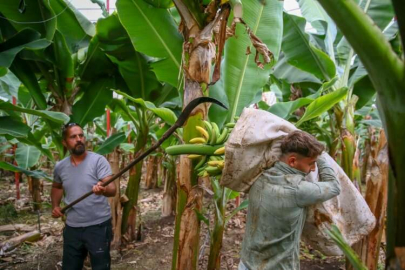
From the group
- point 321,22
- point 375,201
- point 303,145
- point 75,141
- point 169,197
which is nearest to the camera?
point 303,145

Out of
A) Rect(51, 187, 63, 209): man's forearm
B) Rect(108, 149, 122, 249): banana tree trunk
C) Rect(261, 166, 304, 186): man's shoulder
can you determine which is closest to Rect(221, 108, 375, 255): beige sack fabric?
Rect(261, 166, 304, 186): man's shoulder

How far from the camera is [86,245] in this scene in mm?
2479

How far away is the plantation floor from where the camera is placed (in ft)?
11.2

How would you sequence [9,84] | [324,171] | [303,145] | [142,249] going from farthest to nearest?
[9,84]
[142,249]
[324,171]
[303,145]

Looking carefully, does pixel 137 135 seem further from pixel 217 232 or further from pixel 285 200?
pixel 285 200

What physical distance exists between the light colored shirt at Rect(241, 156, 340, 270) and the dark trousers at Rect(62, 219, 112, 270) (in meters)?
1.28

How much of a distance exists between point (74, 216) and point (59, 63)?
1.37 metres

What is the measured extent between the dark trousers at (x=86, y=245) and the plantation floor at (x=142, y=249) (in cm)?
77

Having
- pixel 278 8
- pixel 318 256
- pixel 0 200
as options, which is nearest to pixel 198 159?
pixel 278 8

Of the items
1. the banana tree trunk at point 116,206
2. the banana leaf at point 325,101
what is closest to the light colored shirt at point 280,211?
the banana leaf at point 325,101

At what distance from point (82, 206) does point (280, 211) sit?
157 centimetres

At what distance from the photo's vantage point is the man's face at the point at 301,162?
146 cm

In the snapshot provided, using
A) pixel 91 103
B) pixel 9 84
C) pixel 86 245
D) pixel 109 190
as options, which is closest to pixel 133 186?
pixel 91 103

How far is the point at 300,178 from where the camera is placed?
1.50m
